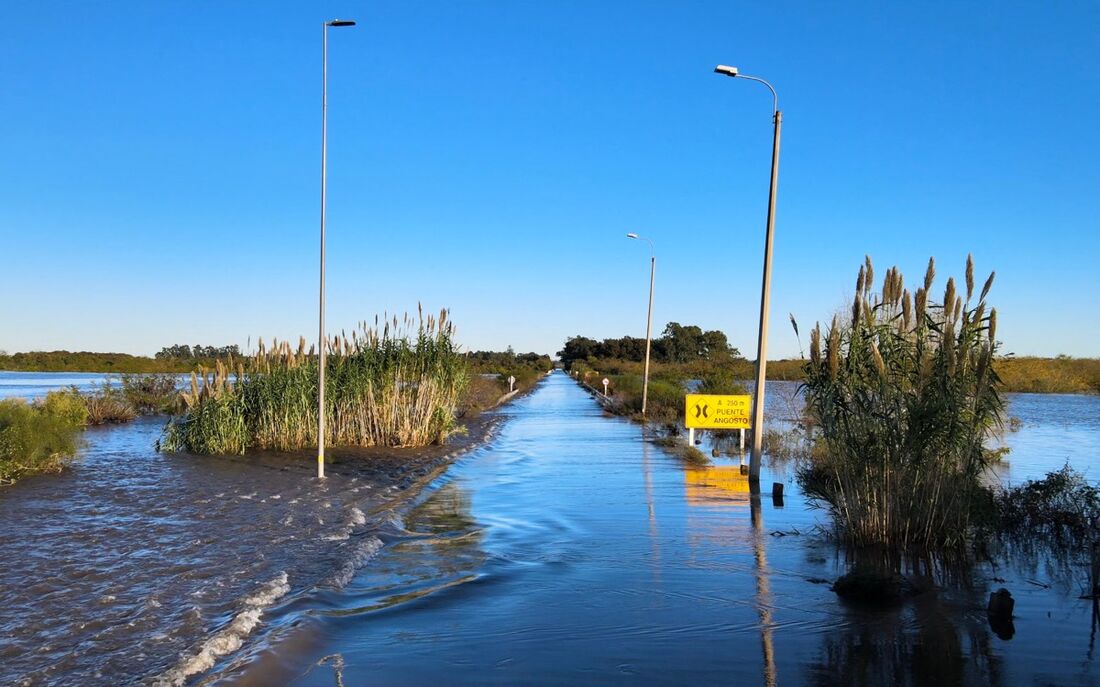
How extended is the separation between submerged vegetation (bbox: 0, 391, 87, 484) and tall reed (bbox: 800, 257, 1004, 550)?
15.8 meters

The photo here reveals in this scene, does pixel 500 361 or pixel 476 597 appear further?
pixel 500 361

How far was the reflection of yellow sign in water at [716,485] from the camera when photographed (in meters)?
14.8

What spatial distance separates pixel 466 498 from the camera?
50.2 feet

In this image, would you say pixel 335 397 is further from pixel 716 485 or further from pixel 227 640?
pixel 227 640

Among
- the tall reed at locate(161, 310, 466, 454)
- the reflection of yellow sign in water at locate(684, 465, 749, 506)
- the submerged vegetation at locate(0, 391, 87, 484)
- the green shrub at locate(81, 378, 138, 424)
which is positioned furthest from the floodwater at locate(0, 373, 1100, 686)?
the green shrub at locate(81, 378, 138, 424)

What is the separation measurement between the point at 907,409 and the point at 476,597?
571 centimetres

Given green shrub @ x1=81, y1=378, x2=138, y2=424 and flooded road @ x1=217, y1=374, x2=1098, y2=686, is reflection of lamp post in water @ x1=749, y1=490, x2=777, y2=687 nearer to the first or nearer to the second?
flooded road @ x1=217, y1=374, x2=1098, y2=686

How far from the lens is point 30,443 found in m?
17.1

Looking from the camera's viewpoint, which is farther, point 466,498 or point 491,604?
point 466,498

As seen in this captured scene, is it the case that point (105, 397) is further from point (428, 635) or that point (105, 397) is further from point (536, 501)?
point (428, 635)

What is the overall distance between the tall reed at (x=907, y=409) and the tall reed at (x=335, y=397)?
15.9 m

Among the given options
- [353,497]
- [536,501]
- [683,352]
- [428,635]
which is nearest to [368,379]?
[353,497]

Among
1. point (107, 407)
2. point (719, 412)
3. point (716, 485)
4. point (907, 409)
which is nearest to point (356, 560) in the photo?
point (907, 409)

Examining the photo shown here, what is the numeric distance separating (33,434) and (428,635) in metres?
14.6
